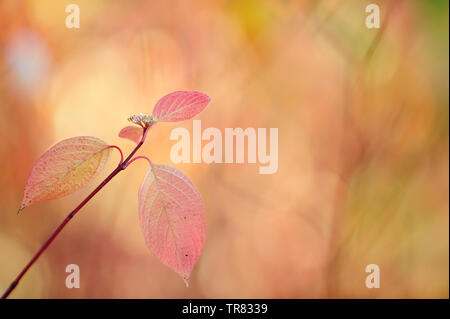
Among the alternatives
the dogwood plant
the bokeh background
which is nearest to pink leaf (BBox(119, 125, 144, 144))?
the dogwood plant

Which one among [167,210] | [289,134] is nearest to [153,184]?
[167,210]

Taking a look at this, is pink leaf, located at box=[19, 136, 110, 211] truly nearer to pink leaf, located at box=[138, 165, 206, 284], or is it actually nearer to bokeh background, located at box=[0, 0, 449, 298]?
pink leaf, located at box=[138, 165, 206, 284]

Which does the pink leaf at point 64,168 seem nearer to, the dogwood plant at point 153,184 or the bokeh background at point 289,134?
the dogwood plant at point 153,184

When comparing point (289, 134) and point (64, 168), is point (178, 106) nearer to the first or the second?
point (64, 168)

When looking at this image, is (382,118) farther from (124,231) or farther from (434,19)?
(124,231)

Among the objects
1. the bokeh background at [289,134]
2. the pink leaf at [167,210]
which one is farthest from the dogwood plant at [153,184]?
the bokeh background at [289,134]

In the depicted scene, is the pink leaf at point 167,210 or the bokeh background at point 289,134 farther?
the bokeh background at point 289,134
